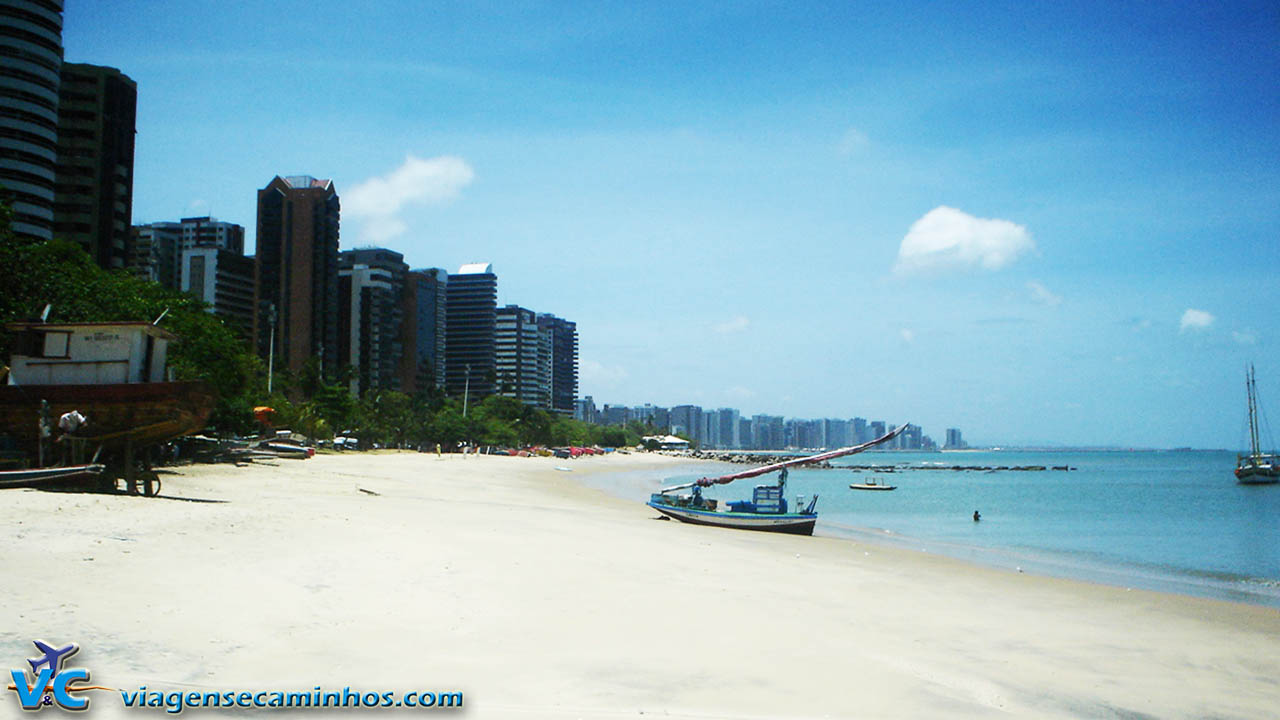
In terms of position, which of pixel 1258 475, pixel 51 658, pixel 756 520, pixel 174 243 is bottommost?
pixel 1258 475

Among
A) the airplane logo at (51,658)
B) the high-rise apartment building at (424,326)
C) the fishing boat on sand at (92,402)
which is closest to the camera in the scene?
the airplane logo at (51,658)

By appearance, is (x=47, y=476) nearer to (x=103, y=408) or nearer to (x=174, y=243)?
(x=103, y=408)

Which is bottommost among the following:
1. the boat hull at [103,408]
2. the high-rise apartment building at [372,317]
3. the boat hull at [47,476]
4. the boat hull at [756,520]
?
the boat hull at [756,520]

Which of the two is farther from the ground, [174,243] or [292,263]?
[174,243]

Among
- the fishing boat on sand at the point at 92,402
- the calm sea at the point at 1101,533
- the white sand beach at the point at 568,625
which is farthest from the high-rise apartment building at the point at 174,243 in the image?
the white sand beach at the point at 568,625

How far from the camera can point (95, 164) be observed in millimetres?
82312

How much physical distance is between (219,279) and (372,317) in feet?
101

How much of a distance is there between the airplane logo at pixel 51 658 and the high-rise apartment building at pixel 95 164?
8946cm

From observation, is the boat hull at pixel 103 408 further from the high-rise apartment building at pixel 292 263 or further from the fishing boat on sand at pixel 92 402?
the high-rise apartment building at pixel 292 263

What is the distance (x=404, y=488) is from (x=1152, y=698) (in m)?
29.2

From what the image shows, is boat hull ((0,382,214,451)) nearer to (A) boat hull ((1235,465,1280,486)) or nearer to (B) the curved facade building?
(B) the curved facade building

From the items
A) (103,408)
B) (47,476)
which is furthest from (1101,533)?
(47,476)

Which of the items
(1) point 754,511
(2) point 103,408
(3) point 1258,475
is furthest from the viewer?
(3) point 1258,475

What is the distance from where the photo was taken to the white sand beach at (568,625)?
674 cm
